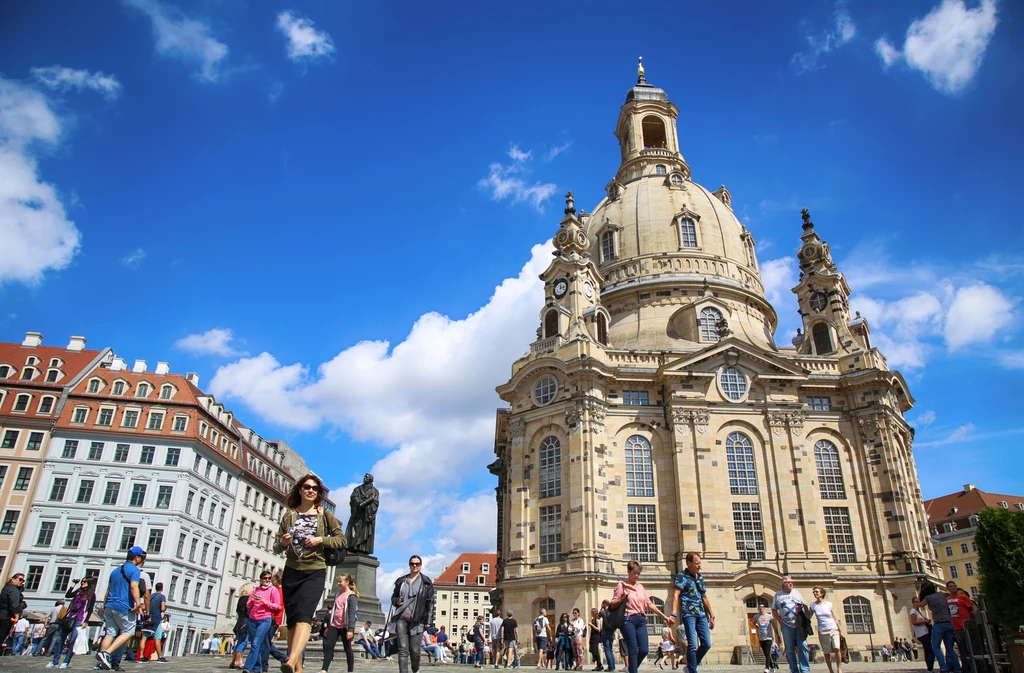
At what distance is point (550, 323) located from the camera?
4959cm

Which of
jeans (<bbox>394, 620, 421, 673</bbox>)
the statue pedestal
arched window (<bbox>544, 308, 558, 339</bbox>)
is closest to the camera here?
jeans (<bbox>394, 620, 421, 673</bbox>)

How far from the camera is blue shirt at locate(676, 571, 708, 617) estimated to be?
43.3 ft

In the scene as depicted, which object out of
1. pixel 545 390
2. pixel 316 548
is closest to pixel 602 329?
pixel 545 390

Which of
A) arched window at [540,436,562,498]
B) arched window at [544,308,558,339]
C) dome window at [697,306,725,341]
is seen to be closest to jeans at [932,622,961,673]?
arched window at [540,436,562,498]

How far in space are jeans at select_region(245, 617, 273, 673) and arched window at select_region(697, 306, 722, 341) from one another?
1652 inches

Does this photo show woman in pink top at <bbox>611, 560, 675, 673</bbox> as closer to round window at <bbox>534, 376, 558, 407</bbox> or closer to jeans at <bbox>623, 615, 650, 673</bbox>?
jeans at <bbox>623, 615, 650, 673</bbox>

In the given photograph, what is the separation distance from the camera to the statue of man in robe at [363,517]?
922 inches

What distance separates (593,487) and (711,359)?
11.7 meters

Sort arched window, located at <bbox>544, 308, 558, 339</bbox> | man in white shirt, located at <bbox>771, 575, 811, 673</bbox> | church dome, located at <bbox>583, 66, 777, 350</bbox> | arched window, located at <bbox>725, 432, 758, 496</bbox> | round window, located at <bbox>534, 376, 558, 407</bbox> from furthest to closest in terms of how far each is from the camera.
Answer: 1. church dome, located at <bbox>583, 66, 777, 350</bbox>
2. arched window, located at <bbox>544, 308, 558, 339</bbox>
3. round window, located at <bbox>534, 376, 558, 407</bbox>
4. arched window, located at <bbox>725, 432, 758, 496</bbox>
5. man in white shirt, located at <bbox>771, 575, 811, 673</bbox>

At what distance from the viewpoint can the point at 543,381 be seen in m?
46.4

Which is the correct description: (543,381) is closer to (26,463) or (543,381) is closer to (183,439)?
(183,439)

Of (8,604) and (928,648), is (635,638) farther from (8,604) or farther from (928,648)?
(8,604)

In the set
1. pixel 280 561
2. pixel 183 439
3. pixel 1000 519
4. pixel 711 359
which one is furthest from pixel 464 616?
pixel 1000 519

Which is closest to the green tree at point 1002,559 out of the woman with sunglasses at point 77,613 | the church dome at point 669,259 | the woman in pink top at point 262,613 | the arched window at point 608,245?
the woman in pink top at point 262,613
